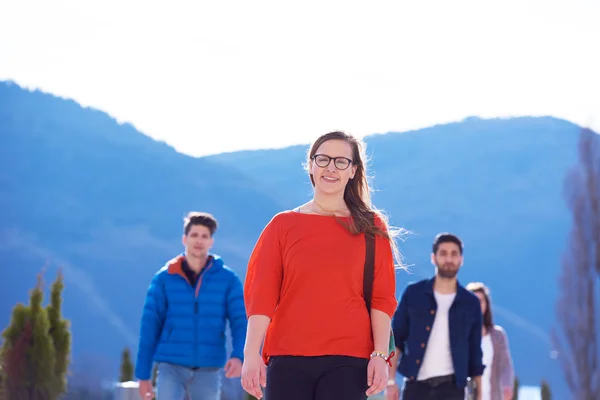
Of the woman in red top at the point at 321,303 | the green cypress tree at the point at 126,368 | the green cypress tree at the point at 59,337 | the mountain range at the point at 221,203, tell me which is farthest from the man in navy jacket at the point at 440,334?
the mountain range at the point at 221,203

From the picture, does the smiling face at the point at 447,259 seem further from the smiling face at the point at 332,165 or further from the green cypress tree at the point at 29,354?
the green cypress tree at the point at 29,354

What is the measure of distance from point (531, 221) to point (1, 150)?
29.4m

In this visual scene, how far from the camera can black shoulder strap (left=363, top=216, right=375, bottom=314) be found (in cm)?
328

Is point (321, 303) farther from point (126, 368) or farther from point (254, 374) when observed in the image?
point (126, 368)

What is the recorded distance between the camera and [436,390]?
5867 millimetres

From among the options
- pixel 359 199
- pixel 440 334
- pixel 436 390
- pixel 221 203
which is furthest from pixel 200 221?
pixel 221 203

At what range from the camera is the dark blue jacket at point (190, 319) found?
5.97 m

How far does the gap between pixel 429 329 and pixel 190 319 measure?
5.32 ft

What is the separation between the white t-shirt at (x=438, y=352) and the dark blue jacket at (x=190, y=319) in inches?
48.9

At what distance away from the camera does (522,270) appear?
4822cm

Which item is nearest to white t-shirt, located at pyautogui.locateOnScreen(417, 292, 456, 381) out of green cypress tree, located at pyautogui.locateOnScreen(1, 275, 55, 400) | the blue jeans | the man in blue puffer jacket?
the man in blue puffer jacket

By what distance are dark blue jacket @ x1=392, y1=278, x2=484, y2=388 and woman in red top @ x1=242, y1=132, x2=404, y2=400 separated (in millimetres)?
2738

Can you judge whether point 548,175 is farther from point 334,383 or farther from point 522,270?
point 334,383

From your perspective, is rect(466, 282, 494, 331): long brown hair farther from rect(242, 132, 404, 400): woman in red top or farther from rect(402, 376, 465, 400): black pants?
rect(242, 132, 404, 400): woman in red top
